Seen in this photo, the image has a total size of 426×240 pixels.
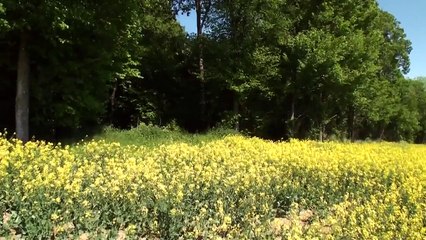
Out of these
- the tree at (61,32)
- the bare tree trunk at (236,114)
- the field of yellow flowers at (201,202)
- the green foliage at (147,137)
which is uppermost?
the tree at (61,32)

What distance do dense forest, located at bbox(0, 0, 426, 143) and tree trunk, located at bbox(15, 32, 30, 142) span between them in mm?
1419

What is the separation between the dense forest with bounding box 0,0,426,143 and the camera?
19516 mm

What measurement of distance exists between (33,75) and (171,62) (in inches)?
564

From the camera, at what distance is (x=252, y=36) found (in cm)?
3017

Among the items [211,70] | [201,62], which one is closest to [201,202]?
[211,70]

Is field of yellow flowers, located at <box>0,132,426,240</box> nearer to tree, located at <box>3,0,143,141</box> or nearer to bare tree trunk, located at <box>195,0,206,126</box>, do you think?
tree, located at <box>3,0,143,141</box>

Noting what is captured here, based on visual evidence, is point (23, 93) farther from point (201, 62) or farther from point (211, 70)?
point (201, 62)

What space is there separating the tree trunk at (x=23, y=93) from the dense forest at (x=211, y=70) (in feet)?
4.66

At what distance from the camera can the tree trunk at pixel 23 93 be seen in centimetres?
1666

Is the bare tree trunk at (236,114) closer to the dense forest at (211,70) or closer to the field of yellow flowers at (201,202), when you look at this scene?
the dense forest at (211,70)

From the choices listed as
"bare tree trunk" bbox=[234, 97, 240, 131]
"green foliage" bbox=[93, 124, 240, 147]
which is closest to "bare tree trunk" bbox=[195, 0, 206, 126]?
"bare tree trunk" bbox=[234, 97, 240, 131]

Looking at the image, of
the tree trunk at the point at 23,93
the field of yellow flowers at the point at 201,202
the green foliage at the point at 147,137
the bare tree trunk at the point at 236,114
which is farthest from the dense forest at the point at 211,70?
the field of yellow flowers at the point at 201,202

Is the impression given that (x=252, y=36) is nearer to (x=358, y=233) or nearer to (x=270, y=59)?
(x=270, y=59)

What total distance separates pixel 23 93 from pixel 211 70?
1457 cm
